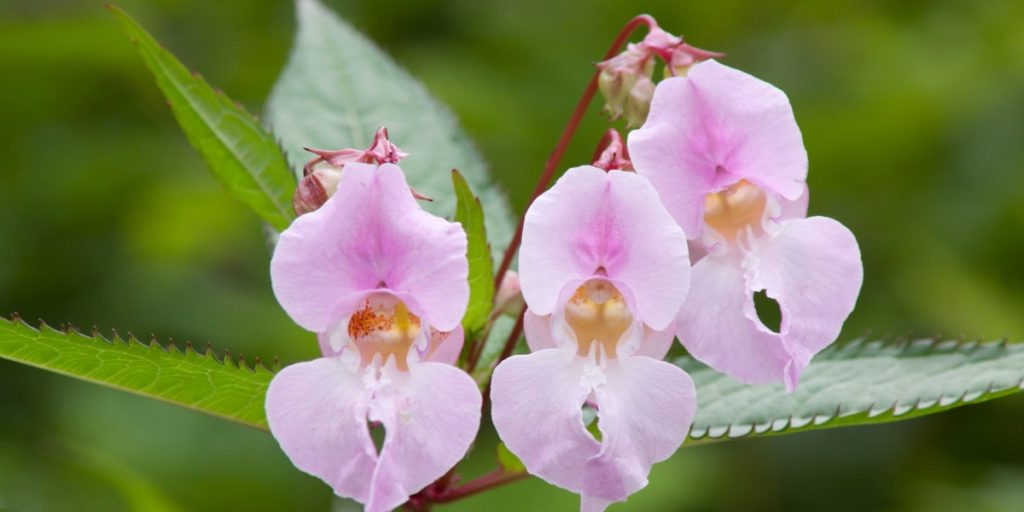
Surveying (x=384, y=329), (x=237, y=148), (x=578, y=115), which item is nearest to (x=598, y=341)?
(x=384, y=329)

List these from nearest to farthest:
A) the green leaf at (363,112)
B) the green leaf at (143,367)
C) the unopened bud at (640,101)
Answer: the green leaf at (143,367) → the unopened bud at (640,101) → the green leaf at (363,112)

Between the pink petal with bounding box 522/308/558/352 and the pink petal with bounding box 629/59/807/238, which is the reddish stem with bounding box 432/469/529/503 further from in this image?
the pink petal with bounding box 629/59/807/238

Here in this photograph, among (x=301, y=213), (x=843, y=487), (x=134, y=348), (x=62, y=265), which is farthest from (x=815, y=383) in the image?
(x=62, y=265)

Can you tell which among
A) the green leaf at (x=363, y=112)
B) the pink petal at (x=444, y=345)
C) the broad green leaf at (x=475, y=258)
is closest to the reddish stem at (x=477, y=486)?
the broad green leaf at (x=475, y=258)

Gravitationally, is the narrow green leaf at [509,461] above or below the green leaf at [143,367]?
below

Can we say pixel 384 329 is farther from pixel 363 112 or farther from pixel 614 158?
pixel 363 112

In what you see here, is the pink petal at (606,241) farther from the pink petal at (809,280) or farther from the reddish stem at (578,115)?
the reddish stem at (578,115)
